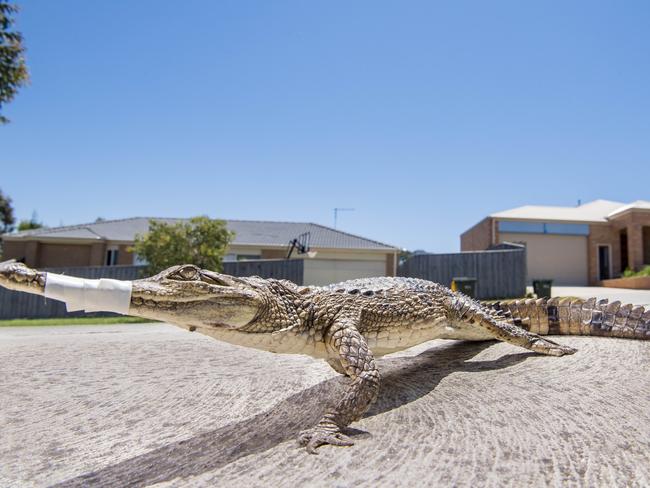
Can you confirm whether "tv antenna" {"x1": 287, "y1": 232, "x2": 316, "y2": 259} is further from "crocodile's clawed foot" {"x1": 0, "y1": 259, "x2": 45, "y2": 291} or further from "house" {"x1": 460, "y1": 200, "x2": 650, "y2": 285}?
"crocodile's clawed foot" {"x1": 0, "y1": 259, "x2": 45, "y2": 291}

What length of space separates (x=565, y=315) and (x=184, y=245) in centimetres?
1464

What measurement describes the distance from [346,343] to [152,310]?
1344 millimetres

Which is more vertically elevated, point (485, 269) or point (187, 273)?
point (485, 269)

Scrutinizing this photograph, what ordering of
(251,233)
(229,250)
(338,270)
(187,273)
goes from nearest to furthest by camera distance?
1. (187,273)
2. (338,270)
3. (229,250)
4. (251,233)

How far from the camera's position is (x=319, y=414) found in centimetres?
333

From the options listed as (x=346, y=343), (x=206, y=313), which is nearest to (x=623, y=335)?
(x=346, y=343)

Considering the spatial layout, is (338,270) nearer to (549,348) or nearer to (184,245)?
(184,245)

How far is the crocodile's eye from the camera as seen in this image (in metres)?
2.78

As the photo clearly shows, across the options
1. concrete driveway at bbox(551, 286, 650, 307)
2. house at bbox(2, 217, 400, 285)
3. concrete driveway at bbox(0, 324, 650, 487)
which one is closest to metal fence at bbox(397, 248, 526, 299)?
concrete driveway at bbox(551, 286, 650, 307)

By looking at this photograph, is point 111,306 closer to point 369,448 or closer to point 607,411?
point 369,448

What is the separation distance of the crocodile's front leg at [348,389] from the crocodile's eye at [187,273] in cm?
111

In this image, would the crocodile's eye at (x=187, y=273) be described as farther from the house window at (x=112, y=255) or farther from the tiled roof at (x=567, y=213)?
the house window at (x=112, y=255)

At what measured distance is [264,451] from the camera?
2660 millimetres

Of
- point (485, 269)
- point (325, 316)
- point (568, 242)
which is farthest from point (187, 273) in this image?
point (568, 242)
